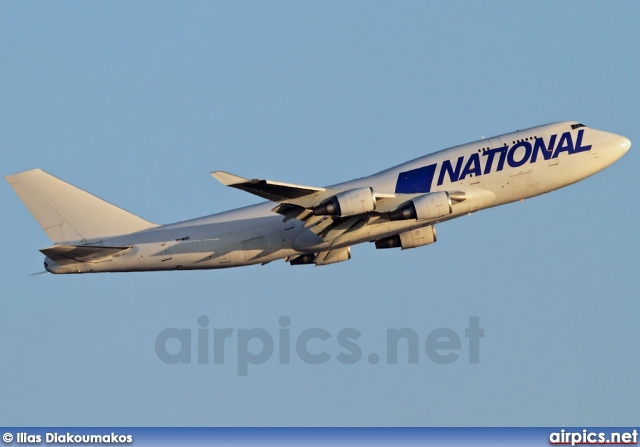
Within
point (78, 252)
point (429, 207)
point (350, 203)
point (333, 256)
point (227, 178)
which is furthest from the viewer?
point (333, 256)

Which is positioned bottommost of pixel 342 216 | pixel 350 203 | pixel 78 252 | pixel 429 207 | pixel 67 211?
pixel 78 252

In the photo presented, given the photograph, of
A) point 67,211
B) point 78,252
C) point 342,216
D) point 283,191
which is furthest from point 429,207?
point 67,211

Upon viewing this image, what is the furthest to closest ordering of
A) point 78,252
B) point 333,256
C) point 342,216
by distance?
point 333,256
point 78,252
point 342,216

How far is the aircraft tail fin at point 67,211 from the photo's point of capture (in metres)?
78.9

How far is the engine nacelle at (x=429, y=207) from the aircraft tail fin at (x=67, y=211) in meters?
16.5

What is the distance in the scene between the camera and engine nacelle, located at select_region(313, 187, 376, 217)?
237 ft

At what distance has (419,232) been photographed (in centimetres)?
7856

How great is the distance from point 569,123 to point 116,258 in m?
28.9

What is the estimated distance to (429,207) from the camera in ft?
239

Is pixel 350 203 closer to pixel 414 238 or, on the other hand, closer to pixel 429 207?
pixel 429 207

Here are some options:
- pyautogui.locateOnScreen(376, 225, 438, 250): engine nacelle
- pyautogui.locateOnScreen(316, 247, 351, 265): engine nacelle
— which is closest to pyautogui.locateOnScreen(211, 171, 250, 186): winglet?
pyautogui.locateOnScreen(316, 247, 351, 265): engine nacelle

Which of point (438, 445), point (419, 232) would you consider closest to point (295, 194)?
point (419, 232)

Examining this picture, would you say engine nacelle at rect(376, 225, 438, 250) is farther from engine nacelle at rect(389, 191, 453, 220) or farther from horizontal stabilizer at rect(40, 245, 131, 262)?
horizontal stabilizer at rect(40, 245, 131, 262)

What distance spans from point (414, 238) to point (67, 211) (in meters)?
21.9
